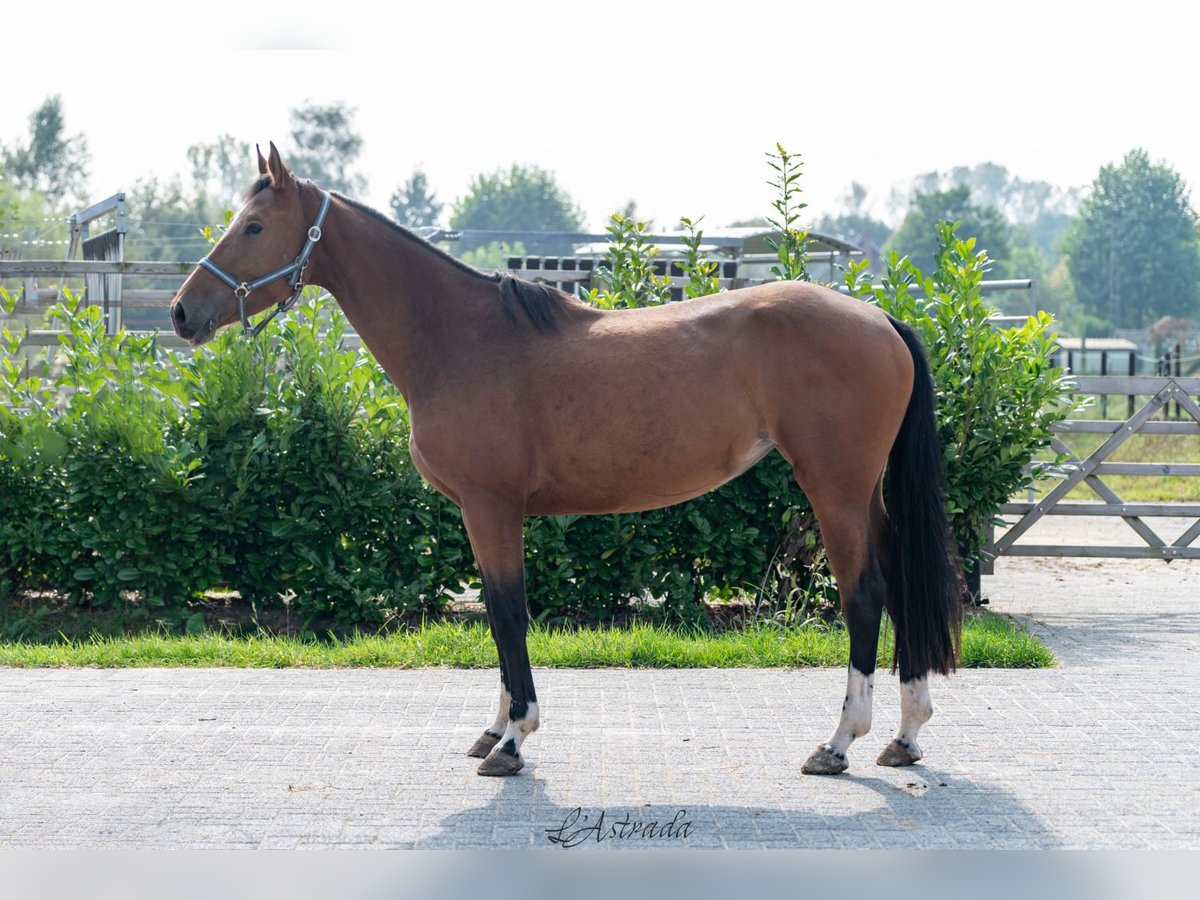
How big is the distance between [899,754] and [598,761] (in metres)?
1.24

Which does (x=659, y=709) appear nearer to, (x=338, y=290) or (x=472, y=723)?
(x=472, y=723)

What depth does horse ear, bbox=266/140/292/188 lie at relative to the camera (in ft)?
16.4

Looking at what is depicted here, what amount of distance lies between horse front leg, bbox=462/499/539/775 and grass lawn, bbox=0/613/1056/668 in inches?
72.4

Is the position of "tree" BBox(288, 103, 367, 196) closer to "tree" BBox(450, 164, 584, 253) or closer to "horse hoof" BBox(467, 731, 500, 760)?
"tree" BBox(450, 164, 584, 253)

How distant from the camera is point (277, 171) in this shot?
5062 mm

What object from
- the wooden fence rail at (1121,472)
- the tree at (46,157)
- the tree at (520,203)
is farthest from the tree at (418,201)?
the wooden fence rail at (1121,472)

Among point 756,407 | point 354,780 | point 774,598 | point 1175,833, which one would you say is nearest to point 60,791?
point 354,780

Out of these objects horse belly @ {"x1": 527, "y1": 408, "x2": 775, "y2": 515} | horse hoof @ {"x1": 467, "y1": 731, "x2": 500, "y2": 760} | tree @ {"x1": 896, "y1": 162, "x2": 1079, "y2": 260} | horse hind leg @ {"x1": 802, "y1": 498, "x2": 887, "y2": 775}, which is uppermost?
tree @ {"x1": 896, "y1": 162, "x2": 1079, "y2": 260}

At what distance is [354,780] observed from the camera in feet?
15.5

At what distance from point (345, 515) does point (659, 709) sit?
9.80ft

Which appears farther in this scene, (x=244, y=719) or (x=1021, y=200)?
(x=1021, y=200)

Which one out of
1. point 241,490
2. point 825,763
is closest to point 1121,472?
point 825,763

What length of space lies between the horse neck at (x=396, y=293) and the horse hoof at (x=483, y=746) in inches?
59.1
